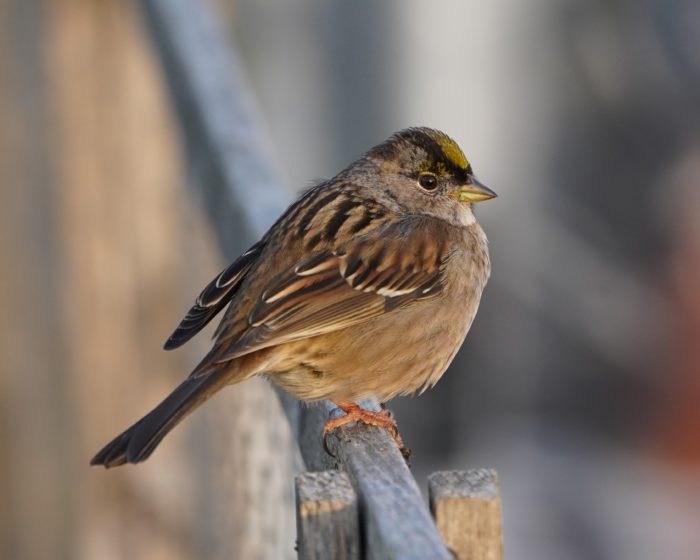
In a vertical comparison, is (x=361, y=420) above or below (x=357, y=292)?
below

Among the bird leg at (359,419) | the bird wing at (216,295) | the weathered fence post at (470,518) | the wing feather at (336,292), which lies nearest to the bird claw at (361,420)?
the bird leg at (359,419)

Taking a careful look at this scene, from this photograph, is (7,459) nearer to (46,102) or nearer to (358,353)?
(46,102)

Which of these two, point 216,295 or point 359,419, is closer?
point 359,419

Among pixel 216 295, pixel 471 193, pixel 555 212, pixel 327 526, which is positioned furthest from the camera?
pixel 555 212

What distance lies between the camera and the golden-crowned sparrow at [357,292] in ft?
9.14

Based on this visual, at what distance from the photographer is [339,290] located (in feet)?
10.0

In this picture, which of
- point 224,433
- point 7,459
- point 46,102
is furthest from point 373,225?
point 7,459

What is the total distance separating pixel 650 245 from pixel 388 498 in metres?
5.88

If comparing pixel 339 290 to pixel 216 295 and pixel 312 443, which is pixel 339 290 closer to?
pixel 216 295

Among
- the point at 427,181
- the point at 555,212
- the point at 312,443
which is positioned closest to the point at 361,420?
the point at 312,443

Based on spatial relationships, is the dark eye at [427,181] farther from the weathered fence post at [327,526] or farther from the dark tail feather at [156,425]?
the weathered fence post at [327,526]

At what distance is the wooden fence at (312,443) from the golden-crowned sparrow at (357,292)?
0.30 feet

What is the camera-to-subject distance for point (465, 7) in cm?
711

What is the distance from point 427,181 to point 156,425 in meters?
1.47
